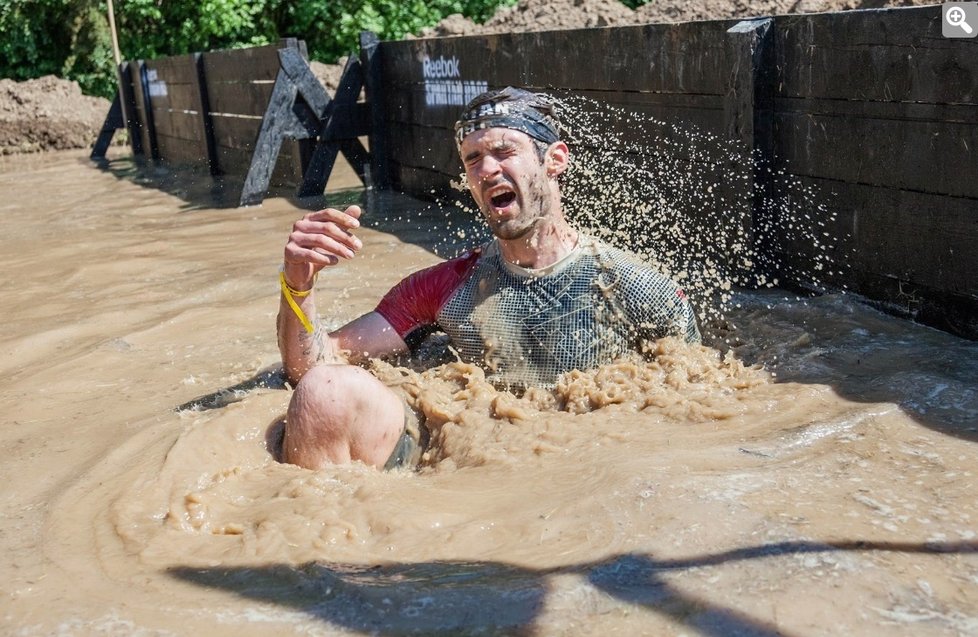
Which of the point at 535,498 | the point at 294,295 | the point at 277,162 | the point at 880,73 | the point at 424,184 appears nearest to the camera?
the point at 535,498

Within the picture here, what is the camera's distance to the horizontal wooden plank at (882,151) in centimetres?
439

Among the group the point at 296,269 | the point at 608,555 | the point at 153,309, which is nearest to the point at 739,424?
the point at 608,555

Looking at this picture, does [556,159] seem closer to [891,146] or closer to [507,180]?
[507,180]

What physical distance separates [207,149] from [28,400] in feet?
29.8

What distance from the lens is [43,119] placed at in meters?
18.3

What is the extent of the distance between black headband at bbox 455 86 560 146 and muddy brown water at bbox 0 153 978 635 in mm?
904

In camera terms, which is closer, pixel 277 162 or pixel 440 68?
pixel 440 68

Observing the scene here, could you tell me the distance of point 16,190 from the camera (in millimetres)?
12562

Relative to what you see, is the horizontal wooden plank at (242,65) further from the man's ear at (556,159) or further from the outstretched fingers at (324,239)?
the outstretched fingers at (324,239)

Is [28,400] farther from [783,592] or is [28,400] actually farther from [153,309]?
[783,592]

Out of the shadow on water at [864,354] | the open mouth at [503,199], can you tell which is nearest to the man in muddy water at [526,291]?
the open mouth at [503,199]

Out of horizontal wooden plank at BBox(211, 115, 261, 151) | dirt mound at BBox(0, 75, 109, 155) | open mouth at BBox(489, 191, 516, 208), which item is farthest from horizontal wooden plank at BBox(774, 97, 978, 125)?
dirt mound at BBox(0, 75, 109, 155)

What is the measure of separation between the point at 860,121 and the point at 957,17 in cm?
64

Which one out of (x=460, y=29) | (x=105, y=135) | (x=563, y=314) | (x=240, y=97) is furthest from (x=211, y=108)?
(x=563, y=314)
